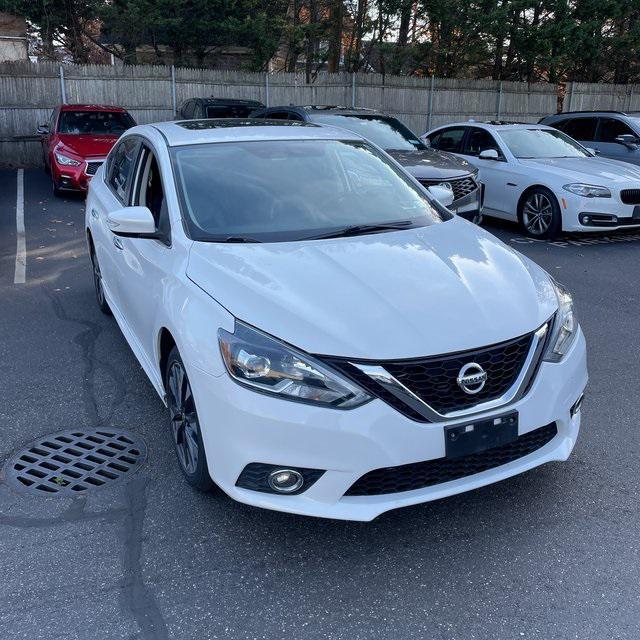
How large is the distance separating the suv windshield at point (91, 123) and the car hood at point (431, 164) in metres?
6.42

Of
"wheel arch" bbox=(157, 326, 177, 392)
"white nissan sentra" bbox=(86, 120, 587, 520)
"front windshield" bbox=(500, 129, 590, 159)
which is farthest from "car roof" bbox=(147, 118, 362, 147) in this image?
"front windshield" bbox=(500, 129, 590, 159)

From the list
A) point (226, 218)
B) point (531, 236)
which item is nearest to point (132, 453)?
point (226, 218)

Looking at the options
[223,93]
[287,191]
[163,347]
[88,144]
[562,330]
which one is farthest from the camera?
[223,93]

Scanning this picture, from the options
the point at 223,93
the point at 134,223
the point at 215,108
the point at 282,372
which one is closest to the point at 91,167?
the point at 215,108

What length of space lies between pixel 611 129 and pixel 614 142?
32 centimetres

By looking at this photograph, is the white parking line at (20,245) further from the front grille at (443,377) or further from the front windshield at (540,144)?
the front windshield at (540,144)

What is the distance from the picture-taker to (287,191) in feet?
13.3

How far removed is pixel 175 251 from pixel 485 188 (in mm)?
7694

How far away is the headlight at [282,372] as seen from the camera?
2.57 meters

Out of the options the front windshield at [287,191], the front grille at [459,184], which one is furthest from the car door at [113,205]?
the front grille at [459,184]

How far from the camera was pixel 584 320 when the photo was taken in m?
5.91

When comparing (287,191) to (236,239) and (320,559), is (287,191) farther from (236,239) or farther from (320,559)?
(320,559)

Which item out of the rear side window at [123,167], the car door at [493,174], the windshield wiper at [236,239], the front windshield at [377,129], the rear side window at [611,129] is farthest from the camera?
the rear side window at [611,129]

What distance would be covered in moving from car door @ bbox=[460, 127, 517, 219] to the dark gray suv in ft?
10.2
